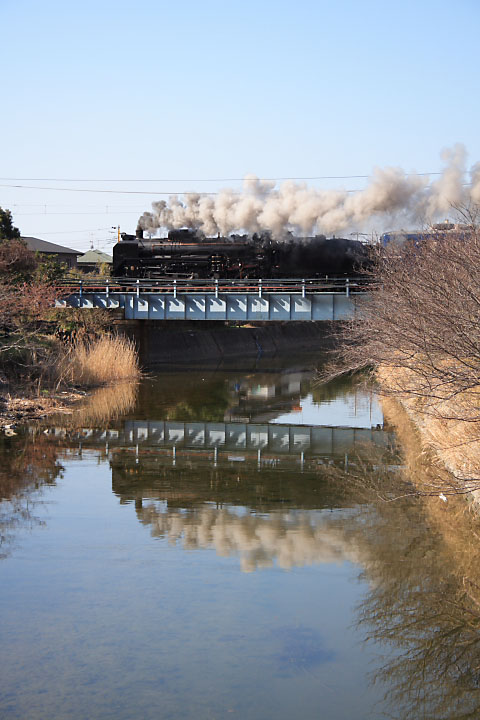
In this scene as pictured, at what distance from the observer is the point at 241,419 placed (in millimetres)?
30797

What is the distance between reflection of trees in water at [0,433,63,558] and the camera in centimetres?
1530

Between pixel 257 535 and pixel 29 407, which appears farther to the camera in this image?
pixel 29 407

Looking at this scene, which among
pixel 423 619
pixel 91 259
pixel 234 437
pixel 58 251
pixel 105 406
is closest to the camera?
pixel 423 619

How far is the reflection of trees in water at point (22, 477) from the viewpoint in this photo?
15.3 metres

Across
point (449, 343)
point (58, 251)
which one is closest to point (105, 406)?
point (449, 343)

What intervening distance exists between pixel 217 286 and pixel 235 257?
3.55m

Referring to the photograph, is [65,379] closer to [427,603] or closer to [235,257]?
[235,257]

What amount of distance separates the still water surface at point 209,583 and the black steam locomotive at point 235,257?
2169 cm

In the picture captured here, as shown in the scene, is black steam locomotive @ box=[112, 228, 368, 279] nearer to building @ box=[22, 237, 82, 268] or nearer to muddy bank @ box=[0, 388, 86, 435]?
muddy bank @ box=[0, 388, 86, 435]

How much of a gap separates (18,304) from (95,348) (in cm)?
701

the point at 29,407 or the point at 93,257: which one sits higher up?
the point at 93,257

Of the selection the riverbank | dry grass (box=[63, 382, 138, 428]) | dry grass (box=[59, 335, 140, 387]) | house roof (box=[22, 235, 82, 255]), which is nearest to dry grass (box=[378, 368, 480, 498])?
dry grass (box=[63, 382, 138, 428])

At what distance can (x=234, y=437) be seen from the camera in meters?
26.6

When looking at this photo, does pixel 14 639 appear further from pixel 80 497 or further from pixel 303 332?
pixel 303 332
